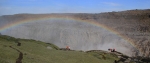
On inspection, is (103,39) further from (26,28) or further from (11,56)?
(11,56)

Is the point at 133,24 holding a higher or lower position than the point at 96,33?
higher

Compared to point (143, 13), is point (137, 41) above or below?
below

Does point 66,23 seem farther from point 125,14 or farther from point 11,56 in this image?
point 11,56

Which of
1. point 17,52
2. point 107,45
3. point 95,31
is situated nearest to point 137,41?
point 107,45

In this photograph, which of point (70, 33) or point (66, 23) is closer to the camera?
point (70, 33)

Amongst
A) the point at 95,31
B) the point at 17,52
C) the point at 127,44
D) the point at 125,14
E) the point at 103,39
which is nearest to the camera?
the point at 17,52

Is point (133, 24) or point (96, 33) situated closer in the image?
point (96, 33)

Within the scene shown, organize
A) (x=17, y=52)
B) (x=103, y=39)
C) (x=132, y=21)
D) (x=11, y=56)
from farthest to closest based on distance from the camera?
(x=132, y=21), (x=103, y=39), (x=17, y=52), (x=11, y=56)
